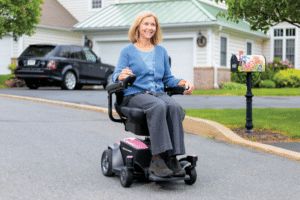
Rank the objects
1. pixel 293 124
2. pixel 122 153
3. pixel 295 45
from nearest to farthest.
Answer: pixel 122 153 < pixel 293 124 < pixel 295 45

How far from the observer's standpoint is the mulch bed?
7.26 metres

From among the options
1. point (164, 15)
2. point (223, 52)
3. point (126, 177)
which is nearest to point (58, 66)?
point (164, 15)

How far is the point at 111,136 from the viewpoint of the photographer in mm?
7703

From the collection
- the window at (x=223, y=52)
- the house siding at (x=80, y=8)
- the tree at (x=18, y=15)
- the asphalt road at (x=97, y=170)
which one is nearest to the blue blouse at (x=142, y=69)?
the asphalt road at (x=97, y=170)

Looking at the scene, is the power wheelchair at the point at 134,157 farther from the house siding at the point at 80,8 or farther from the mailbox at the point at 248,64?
the house siding at the point at 80,8

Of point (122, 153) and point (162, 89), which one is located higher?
point (162, 89)

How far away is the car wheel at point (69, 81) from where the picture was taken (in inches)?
699

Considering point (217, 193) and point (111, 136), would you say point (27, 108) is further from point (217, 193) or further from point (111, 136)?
point (217, 193)

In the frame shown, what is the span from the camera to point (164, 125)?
4371 millimetres

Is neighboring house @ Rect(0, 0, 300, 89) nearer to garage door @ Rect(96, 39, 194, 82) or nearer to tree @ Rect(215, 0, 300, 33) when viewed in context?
garage door @ Rect(96, 39, 194, 82)

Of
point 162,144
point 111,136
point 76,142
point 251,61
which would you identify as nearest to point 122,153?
point 162,144

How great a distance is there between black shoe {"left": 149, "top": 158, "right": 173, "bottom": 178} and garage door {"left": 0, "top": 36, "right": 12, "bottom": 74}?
66.9ft

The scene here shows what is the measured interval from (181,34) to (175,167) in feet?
59.1

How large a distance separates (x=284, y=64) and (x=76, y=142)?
19715mm
